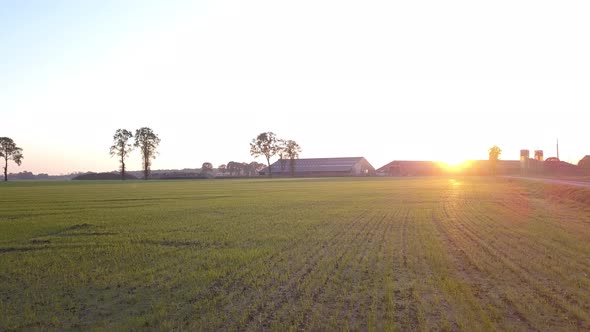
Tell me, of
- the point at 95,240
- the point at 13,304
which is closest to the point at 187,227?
the point at 95,240

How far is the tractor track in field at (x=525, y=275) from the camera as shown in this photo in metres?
7.55

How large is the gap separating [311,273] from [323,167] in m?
134

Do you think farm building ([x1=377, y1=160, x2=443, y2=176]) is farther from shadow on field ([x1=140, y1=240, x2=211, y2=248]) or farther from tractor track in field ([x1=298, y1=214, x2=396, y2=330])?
tractor track in field ([x1=298, y1=214, x2=396, y2=330])

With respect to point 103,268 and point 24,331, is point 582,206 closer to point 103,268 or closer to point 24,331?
point 103,268

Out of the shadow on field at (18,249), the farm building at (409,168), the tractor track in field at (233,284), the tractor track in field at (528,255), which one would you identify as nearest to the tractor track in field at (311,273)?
the tractor track in field at (233,284)

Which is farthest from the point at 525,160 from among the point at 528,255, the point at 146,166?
the point at 528,255

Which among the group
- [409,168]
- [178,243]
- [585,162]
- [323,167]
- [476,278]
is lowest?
[476,278]

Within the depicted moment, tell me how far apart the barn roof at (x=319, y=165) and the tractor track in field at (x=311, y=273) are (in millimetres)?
125581

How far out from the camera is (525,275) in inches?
385

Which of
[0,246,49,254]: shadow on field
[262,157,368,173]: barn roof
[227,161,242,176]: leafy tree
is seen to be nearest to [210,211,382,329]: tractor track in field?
[0,246,49,254]: shadow on field

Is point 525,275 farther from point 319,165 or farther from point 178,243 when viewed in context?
point 319,165

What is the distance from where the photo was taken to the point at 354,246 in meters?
13.4

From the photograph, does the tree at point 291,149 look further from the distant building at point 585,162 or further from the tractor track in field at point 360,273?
the tractor track in field at point 360,273

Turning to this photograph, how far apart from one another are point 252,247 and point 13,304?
258 inches
